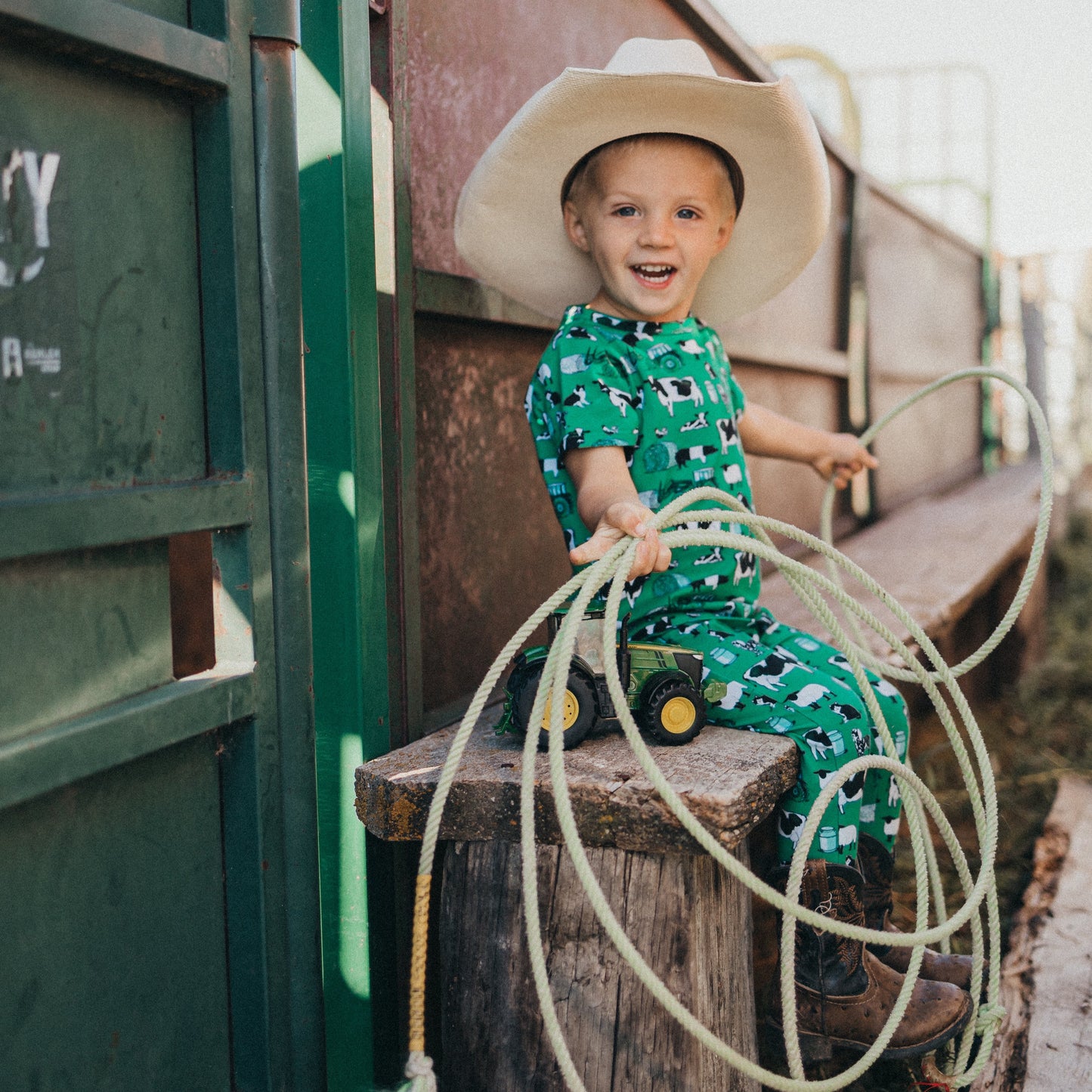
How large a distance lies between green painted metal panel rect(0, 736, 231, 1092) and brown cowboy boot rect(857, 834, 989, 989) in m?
1.08

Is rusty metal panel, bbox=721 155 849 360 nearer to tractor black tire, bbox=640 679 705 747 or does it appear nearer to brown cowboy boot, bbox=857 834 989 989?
brown cowboy boot, bbox=857 834 989 989

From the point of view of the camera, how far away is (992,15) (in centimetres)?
2556

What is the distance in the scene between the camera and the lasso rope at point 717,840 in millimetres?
1343

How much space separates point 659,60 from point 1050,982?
6.03 ft

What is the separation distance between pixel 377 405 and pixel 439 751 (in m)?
0.54

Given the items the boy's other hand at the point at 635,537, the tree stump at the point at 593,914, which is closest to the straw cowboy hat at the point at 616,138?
the boy's other hand at the point at 635,537

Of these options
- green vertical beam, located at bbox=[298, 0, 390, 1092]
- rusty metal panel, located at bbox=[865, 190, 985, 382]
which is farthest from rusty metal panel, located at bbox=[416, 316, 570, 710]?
rusty metal panel, located at bbox=[865, 190, 985, 382]

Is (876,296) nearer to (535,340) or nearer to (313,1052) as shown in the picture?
(535,340)

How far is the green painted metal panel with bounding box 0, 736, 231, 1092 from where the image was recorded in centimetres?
125

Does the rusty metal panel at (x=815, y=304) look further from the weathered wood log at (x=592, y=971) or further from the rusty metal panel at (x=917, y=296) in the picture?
the weathered wood log at (x=592, y=971)


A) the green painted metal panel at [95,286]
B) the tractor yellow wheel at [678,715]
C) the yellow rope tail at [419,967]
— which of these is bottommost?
the yellow rope tail at [419,967]

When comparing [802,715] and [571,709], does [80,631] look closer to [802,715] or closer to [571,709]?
[571,709]

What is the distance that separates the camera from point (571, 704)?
164cm

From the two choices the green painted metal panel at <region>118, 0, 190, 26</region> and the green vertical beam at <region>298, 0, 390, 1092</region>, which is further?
the green vertical beam at <region>298, 0, 390, 1092</region>
